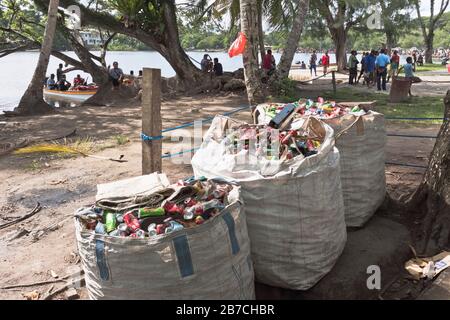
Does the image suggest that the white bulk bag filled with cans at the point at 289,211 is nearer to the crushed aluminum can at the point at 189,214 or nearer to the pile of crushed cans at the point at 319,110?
the crushed aluminum can at the point at 189,214

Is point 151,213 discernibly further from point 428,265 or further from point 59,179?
point 59,179

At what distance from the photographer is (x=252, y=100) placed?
28.0 feet

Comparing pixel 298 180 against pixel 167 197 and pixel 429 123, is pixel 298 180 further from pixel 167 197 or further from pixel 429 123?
pixel 429 123

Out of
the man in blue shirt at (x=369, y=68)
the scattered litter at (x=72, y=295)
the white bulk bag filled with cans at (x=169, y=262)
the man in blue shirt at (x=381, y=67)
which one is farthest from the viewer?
the man in blue shirt at (x=369, y=68)

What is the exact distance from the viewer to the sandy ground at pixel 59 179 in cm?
332

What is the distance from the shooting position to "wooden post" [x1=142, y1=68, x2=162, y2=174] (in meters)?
3.38

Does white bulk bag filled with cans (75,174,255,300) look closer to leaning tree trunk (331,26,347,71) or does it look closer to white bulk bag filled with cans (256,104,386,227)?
white bulk bag filled with cans (256,104,386,227)

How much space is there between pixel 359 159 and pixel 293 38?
8445 millimetres

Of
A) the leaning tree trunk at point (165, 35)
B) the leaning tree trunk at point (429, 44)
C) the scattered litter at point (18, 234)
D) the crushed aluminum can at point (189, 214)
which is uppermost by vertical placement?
the leaning tree trunk at point (429, 44)

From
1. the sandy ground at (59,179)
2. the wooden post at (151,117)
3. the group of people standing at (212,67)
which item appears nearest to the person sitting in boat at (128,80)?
the group of people standing at (212,67)

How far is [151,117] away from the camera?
11.4 feet

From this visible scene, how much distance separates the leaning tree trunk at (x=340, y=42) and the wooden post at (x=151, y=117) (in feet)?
71.8

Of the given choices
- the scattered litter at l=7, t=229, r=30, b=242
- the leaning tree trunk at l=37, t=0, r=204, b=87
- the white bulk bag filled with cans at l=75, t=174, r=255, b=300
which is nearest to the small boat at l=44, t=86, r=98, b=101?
the leaning tree trunk at l=37, t=0, r=204, b=87
